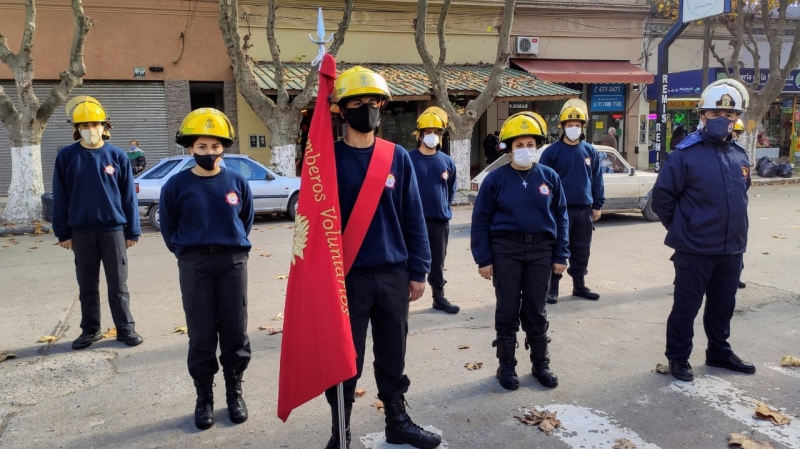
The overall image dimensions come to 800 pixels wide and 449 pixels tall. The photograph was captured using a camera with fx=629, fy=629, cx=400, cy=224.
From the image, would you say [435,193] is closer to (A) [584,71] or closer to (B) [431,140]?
(B) [431,140]

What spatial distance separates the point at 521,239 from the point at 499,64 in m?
12.9

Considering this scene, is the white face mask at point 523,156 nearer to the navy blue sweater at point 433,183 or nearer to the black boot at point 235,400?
the navy blue sweater at point 433,183

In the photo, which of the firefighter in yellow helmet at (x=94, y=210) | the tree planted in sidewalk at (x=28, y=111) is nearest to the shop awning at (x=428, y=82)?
the tree planted in sidewalk at (x=28, y=111)

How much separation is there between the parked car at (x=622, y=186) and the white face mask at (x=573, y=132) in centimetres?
579

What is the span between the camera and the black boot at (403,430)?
11.8ft

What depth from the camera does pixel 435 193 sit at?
635 centimetres

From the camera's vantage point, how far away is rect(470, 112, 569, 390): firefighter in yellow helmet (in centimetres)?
441

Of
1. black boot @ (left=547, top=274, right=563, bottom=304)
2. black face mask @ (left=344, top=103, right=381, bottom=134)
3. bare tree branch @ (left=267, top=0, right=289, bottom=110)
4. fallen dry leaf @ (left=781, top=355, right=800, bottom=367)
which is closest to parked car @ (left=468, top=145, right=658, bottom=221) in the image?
bare tree branch @ (left=267, top=0, right=289, bottom=110)

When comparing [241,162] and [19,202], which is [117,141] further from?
[241,162]

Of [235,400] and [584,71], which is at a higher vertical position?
[584,71]

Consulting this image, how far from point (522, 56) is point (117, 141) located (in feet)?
44.6

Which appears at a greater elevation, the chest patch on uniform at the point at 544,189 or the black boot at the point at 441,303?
the chest patch on uniform at the point at 544,189

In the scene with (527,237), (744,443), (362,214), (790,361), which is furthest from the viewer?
(790,361)

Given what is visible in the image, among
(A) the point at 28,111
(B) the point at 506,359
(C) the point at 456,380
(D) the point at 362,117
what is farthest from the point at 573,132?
(A) the point at 28,111
